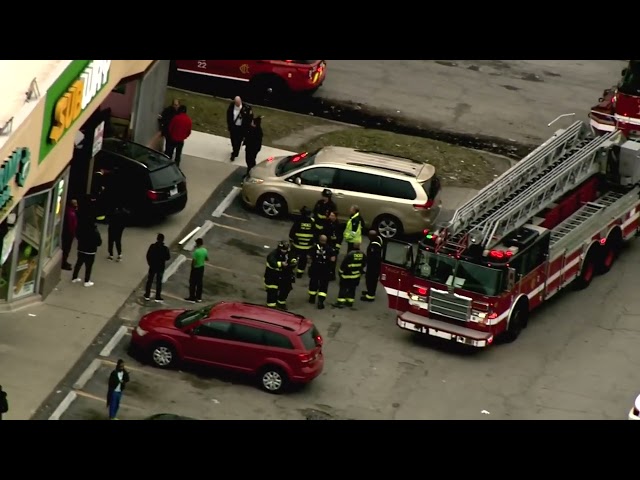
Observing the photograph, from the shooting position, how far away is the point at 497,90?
131 ft

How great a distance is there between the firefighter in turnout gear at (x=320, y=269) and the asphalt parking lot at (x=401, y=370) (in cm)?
33

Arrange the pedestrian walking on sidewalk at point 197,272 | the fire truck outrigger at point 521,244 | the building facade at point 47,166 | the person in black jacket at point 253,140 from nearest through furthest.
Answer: the building facade at point 47,166 < the fire truck outrigger at point 521,244 < the pedestrian walking on sidewalk at point 197,272 < the person in black jacket at point 253,140

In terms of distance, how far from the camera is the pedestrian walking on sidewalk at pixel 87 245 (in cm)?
2583

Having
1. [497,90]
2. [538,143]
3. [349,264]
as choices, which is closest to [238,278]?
[349,264]

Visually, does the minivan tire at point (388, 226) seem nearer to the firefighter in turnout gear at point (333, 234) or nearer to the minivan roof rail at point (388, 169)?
the minivan roof rail at point (388, 169)

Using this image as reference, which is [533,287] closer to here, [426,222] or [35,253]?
[426,222]

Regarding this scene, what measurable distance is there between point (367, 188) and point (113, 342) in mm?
7796

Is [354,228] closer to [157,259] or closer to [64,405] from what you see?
[157,259]

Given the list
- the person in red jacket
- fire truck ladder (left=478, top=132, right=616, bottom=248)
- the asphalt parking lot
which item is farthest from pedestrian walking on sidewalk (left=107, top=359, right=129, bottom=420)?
the person in red jacket

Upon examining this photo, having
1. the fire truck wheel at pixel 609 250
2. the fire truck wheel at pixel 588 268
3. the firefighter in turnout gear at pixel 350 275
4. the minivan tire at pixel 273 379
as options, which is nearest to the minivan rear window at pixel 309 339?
the minivan tire at pixel 273 379

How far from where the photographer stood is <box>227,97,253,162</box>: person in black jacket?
32625 mm

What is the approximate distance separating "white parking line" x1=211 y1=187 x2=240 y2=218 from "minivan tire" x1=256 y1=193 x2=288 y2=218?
2.84 feet

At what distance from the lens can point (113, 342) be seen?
24.3 meters

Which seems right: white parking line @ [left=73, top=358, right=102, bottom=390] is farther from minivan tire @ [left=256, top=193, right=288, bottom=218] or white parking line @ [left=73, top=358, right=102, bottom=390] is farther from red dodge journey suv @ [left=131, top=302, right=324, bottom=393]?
minivan tire @ [left=256, top=193, right=288, bottom=218]
